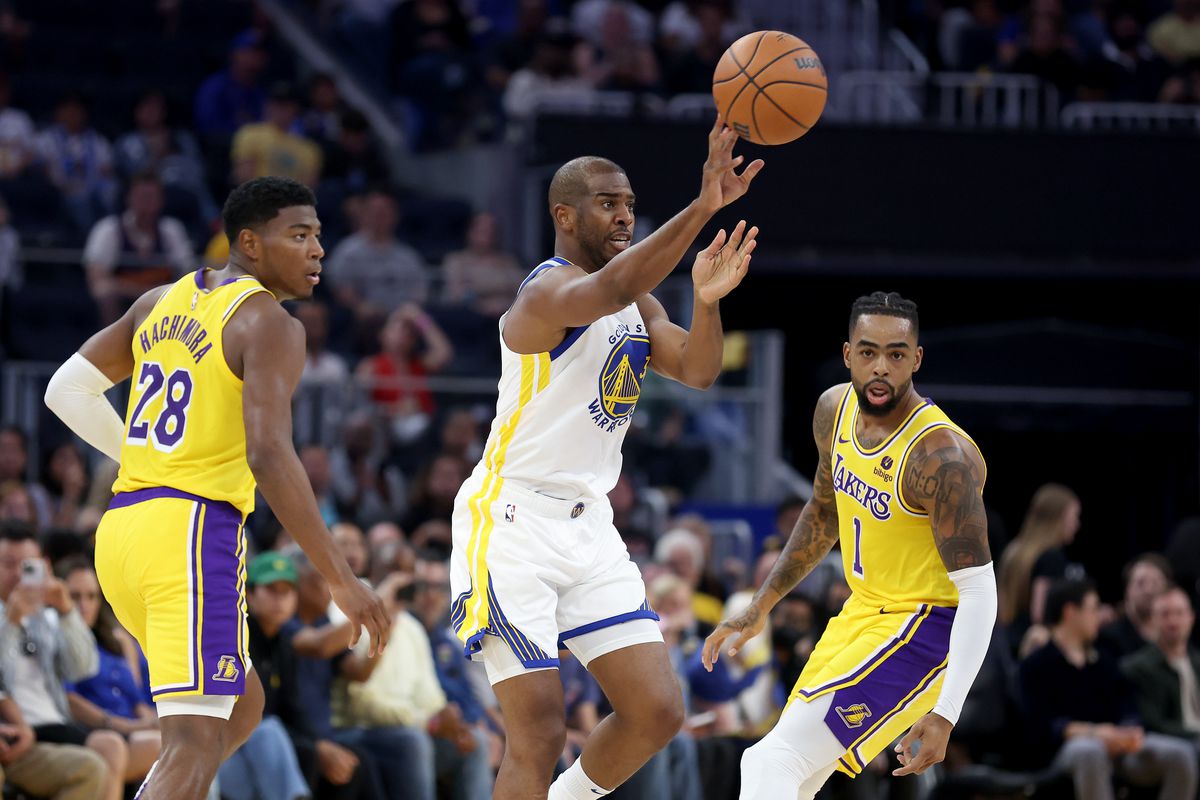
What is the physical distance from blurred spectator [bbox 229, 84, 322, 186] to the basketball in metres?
8.68

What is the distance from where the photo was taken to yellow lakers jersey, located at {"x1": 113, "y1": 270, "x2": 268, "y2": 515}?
570 cm

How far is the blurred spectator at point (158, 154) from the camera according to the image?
1438 centimetres

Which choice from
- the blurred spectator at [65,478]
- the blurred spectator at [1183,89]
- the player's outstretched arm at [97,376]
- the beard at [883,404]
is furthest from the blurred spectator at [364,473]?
the blurred spectator at [1183,89]

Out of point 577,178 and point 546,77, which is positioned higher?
point 546,77

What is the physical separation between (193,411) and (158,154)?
30.7 feet

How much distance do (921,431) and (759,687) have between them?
15.1 ft

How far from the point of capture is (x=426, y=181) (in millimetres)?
16734

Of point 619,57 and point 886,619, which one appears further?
point 619,57

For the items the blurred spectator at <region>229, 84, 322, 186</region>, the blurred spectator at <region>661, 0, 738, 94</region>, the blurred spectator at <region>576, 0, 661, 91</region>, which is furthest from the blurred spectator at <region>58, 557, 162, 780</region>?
the blurred spectator at <region>661, 0, 738, 94</region>

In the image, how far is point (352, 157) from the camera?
15352mm

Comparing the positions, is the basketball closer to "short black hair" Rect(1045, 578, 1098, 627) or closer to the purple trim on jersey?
the purple trim on jersey

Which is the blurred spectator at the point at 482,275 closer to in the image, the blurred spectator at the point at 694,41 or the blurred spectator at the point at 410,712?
the blurred spectator at the point at 694,41

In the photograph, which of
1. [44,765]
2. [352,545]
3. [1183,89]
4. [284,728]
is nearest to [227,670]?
[44,765]

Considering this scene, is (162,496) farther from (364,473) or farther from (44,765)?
(364,473)
